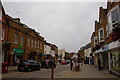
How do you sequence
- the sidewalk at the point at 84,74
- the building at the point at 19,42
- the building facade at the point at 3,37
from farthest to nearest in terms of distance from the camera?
the building at the point at 19,42, the building facade at the point at 3,37, the sidewalk at the point at 84,74

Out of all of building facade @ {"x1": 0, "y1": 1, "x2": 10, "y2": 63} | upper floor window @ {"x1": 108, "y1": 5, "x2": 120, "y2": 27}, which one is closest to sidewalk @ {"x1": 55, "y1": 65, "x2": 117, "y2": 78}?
upper floor window @ {"x1": 108, "y1": 5, "x2": 120, "y2": 27}

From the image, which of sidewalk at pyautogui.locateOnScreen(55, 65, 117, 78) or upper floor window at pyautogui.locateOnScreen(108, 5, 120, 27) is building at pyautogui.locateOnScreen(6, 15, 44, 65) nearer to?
sidewalk at pyautogui.locateOnScreen(55, 65, 117, 78)

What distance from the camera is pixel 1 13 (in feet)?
73.0

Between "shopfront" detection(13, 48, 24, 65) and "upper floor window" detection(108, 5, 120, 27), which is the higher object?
"upper floor window" detection(108, 5, 120, 27)

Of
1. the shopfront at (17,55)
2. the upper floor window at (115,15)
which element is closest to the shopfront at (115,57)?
the upper floor window at (115,15)

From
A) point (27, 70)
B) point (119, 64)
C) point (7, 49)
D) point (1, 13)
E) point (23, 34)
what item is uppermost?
point (1, 13)

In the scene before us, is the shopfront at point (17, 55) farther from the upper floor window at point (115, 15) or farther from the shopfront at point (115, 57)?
the upper floor window at point (115, 15)

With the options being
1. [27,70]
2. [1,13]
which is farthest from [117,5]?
[1,13]

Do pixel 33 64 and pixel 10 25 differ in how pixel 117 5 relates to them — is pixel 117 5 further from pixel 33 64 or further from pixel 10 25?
pixel 10 25

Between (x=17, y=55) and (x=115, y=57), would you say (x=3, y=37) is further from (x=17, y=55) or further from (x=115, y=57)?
(x=115, y=57)

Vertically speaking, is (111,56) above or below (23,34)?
below

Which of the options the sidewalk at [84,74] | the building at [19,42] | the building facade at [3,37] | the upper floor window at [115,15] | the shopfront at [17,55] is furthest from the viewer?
the shopfront at [17,55]

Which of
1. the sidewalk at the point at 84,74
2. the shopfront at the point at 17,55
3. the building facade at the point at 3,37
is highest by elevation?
the building facade at the point at 3,37

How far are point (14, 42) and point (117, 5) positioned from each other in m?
18.8
